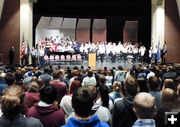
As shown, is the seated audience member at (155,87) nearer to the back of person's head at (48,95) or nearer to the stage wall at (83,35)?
the back of person's head at (48,95)

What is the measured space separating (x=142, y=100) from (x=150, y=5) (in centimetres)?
1774

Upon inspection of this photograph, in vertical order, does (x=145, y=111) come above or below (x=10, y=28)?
below

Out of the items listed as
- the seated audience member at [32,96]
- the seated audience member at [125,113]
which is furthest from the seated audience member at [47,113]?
the seated audience member at [32,96]

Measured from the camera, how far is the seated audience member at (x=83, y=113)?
1881 millimetres

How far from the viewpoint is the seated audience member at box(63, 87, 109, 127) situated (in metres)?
1.88

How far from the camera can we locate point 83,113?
1.93m

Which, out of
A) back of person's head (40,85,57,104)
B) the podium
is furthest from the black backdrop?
back of person's head (40,85,57,104)

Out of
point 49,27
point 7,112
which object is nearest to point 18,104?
point 7,112

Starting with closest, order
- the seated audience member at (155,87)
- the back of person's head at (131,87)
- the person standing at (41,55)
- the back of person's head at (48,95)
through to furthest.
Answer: the back of person's head at (48,95), the back of person's head at (131,87), the seated audience member at (155,87), the person standing at (41,55)

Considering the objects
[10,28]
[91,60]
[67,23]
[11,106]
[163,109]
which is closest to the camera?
[11,106]

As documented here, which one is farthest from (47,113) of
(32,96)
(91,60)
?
(91,60)

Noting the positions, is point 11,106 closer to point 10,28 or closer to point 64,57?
point 64,57

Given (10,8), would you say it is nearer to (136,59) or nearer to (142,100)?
(136,59)

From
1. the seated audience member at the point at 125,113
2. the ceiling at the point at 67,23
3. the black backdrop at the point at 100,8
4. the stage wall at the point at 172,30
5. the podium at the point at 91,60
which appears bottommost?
the seated audience member at the point at 125,113
